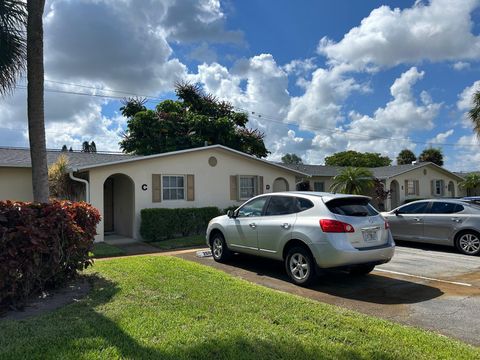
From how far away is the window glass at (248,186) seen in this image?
54.7 ft

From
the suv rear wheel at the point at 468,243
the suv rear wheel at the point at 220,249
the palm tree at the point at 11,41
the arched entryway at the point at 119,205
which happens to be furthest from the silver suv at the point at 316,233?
the arched entryway at the point at 119,205

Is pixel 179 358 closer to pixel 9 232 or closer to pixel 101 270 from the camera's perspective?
pixel 9 232

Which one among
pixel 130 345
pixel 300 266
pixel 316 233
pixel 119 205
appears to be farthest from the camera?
pixel 119 205

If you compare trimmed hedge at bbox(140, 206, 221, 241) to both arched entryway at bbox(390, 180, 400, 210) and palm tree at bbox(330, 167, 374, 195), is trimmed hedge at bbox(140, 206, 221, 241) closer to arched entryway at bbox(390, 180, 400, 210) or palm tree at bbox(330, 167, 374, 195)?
palm tree at bbox(330, 167, 374, 195)

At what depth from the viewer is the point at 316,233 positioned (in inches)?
265

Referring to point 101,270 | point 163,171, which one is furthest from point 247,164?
point 101,270

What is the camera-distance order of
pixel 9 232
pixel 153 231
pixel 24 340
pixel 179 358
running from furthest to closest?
pixel 153 231 < pixel 9 232 < pixel 24 340 < pixel 179 358

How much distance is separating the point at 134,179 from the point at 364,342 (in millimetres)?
11028

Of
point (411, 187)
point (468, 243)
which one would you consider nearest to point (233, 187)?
point (468, 243)

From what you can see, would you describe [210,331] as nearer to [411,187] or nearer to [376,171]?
[411,187]

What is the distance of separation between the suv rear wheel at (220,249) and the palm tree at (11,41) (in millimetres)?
5455

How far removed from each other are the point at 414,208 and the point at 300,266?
6409 mm

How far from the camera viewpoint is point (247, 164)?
55.0 feet

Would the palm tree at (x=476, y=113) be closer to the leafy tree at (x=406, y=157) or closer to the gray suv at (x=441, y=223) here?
the gray suv at (x=441, y=223)
